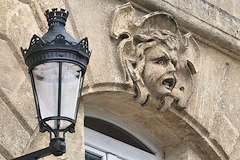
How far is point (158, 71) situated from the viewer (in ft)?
22.5

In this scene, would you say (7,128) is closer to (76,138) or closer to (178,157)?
(76,138)

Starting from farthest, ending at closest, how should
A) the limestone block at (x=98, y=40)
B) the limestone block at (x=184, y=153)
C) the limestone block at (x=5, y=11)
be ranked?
1. the limestone block at (x=184, y=153)
2. the limestone block at (x=98, y=40)
3. the limestone block at (x=5, y=11)

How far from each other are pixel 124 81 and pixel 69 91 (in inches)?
59.9

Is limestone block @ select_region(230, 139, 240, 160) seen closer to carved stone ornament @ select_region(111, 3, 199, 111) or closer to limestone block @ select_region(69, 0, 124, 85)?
carved stone ornament @ select_region(111, 3, 199, 111)

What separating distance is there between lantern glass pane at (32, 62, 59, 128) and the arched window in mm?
1597

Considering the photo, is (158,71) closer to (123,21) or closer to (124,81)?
(124,81)

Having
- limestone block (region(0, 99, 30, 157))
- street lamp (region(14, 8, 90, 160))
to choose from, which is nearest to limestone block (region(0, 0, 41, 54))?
limestone block (region(0, 99, 30, 157))

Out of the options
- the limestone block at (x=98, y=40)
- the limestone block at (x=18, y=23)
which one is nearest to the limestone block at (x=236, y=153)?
the limestone block at (x=98, y=40)

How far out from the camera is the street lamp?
515cm

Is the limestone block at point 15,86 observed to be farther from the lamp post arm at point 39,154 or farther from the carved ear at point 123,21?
the carved ear at point 123,21

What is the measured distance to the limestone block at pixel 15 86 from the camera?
5.92 metres

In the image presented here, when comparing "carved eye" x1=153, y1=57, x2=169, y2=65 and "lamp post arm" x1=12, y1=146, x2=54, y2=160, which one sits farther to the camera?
"carved eye" x1=153, y1=57, x2=169, y2=65

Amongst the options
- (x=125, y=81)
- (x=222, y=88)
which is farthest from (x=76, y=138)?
(x=222, y=88)

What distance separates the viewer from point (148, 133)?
726 cm
